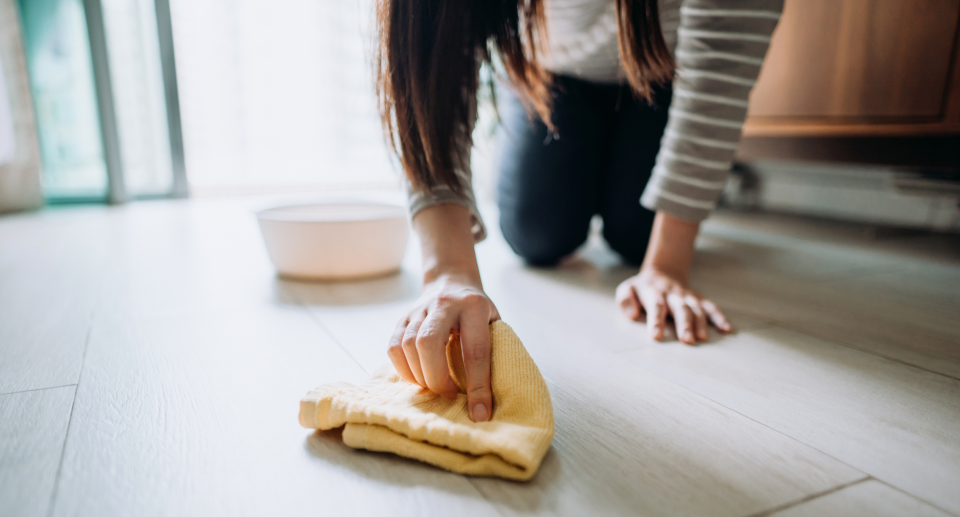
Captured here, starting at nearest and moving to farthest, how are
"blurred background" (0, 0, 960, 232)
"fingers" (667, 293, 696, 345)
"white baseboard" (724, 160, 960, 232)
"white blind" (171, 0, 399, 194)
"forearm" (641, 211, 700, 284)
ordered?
"fingers" (667, 293, 696, 345)
"forearm" (641, 211, 700, 284)
"blurred background" (0, 0, 960, 232)
"white baseboard" (724, 160, 960, 232)
"white blind" (171, 0, 399, 194)

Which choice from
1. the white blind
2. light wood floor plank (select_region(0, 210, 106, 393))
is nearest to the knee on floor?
light wood floor plank (select_region(0, 210, 106, 393))

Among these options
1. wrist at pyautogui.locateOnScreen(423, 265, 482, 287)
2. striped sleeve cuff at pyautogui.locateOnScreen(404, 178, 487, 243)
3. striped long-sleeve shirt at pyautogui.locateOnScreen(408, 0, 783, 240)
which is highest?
striped long-sleeve shirt at pyautogui.locateOnScreen(408, 0, 783, 240)

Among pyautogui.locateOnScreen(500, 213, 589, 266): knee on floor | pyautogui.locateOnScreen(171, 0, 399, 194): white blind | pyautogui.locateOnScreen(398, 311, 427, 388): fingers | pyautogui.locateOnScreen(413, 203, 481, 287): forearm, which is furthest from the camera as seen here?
pyautogui.locateOnScreen(171, 0, 399, 194): white blind

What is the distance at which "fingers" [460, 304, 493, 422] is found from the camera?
424 millimetres

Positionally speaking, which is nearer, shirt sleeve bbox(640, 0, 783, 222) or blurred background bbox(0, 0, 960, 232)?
shirt sleeve bbox(640, 0, 783, 222)

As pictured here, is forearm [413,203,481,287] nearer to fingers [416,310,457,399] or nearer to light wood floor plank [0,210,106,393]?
fingers [416,310,457,399]

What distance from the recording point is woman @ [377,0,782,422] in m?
0.52

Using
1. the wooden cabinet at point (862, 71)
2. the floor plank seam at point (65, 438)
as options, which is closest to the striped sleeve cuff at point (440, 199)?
the floor plank seam at point (65, 438)

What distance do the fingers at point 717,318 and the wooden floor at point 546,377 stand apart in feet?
0.08

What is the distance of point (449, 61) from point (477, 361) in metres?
0.29

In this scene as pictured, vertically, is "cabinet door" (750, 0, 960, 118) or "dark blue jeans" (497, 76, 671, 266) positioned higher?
"cabinet door" (750, 0, 960, 118)

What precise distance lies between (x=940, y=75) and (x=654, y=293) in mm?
905

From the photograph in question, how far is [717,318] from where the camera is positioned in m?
0.71

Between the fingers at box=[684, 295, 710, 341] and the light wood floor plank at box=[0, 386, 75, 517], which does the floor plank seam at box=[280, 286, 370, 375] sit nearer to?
the light wood floor plank at box=[0, 386, 75, 517]
